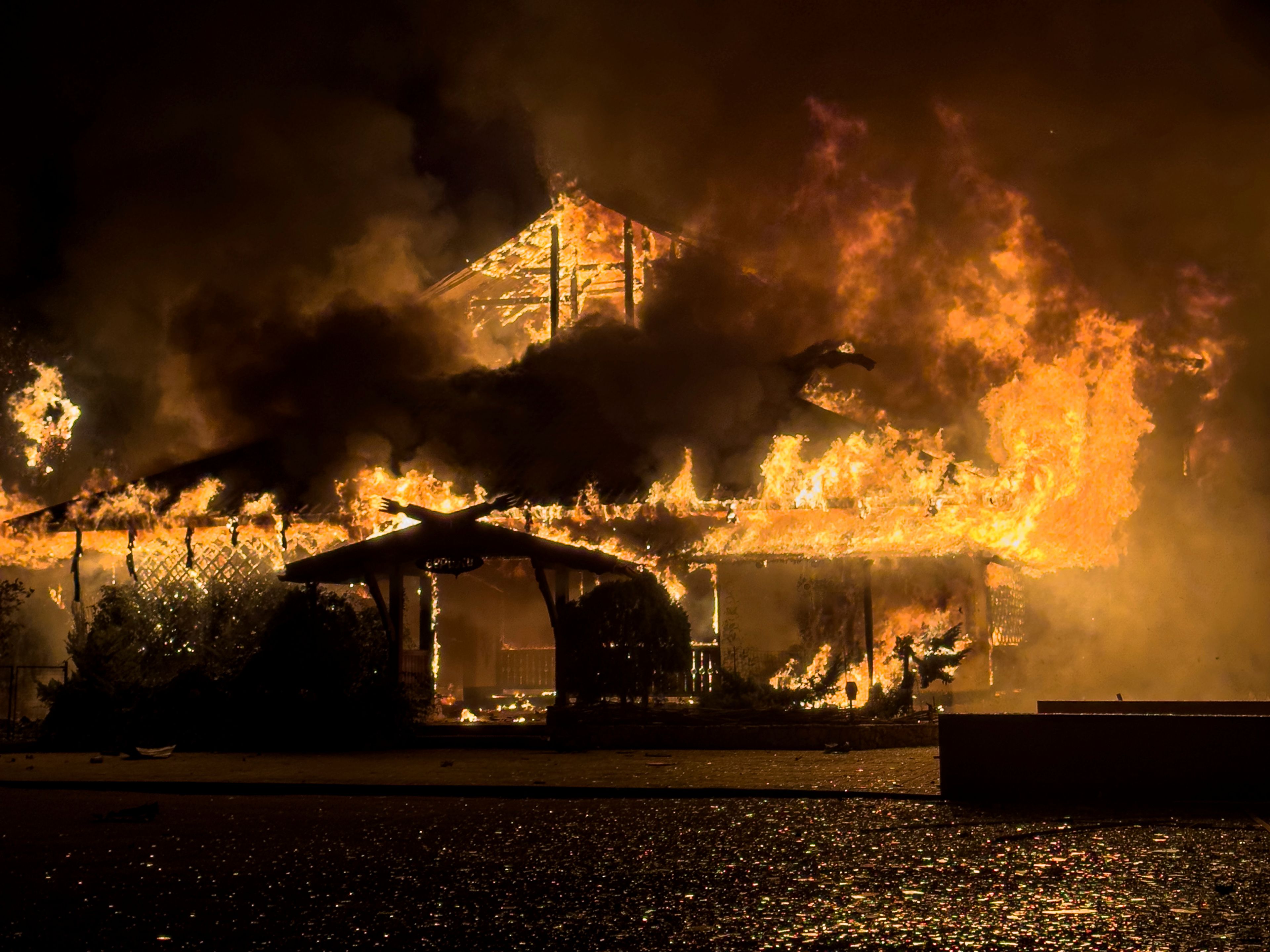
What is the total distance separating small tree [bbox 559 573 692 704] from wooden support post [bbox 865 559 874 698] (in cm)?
369

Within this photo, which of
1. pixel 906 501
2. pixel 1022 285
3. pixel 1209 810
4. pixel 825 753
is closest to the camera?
pixel 1209 810

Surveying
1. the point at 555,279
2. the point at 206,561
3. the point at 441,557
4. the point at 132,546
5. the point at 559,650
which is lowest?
the point at 559,650

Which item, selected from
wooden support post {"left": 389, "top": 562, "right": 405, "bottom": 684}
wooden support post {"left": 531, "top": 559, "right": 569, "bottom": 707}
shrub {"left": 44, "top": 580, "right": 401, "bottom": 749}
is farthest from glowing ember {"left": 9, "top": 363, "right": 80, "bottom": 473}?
wooden support post {"left": 531, "top": 559, "right": 569, "bottom": 707}

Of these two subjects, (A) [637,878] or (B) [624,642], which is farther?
(B) [624,642]

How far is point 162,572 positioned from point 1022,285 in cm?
1482

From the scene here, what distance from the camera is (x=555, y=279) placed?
81.6 feet

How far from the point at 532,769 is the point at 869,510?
7.27 m

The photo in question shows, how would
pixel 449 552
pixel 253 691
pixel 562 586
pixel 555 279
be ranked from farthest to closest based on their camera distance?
pixel 555 279 → pixel 562 586 → pixel 449 552 → pixel 253 691

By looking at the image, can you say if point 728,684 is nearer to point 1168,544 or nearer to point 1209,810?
point 1209,810

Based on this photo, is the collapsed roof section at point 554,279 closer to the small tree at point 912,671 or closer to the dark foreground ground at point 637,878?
the small tree at point 912,671

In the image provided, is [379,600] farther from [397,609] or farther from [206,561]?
[206,561]

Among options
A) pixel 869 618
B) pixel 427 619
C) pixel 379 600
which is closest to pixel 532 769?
pixel 379 600

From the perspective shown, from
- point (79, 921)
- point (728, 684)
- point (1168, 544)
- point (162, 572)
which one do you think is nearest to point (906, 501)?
point (728, 684)

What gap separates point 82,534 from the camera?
21094 millimetres
